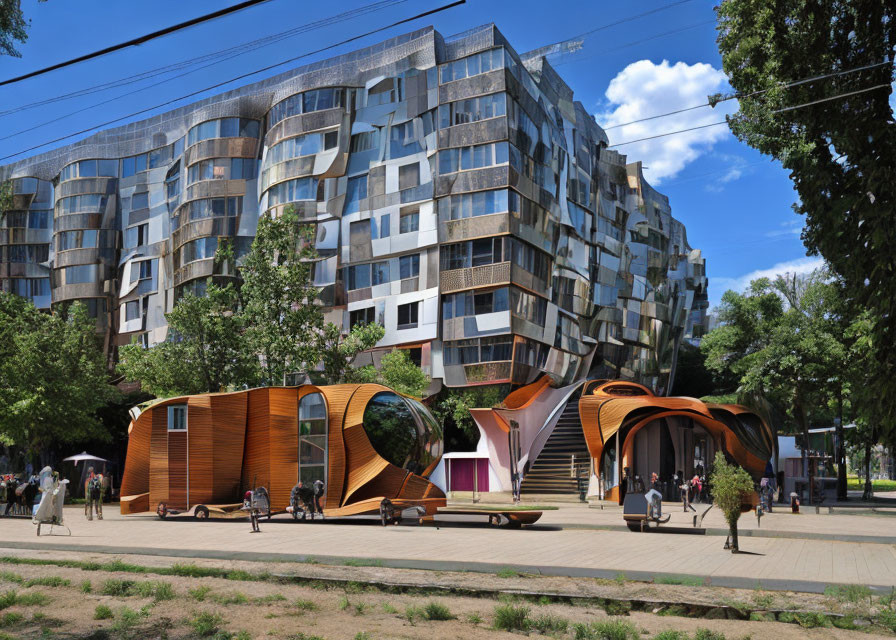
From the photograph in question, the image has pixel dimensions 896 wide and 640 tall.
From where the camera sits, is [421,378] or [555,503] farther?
[421,378]

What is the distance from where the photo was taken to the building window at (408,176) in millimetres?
50125

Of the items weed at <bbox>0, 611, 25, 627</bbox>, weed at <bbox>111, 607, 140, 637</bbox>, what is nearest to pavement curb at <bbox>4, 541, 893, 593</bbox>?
weed at <bbox>111, 607, 140, 637</bbox>

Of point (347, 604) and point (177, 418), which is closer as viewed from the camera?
point (347, 604)

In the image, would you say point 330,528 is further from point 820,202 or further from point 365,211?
point 365,211

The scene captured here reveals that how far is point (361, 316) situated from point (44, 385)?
60.1 feet

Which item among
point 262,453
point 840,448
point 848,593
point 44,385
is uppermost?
point 44,385

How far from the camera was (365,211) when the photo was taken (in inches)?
2051

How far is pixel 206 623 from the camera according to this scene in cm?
861

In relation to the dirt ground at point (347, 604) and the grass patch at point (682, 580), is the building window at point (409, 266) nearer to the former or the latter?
the dirt ground at point (347, 604)

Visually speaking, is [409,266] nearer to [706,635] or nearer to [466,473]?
[466,473]

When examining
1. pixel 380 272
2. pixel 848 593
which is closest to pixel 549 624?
pixel 848 593

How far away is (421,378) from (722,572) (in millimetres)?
32114

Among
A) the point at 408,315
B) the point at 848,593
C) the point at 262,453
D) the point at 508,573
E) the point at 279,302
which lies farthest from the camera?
the point at 408,315

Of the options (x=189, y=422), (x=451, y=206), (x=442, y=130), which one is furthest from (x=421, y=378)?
(x=189, y=422)
